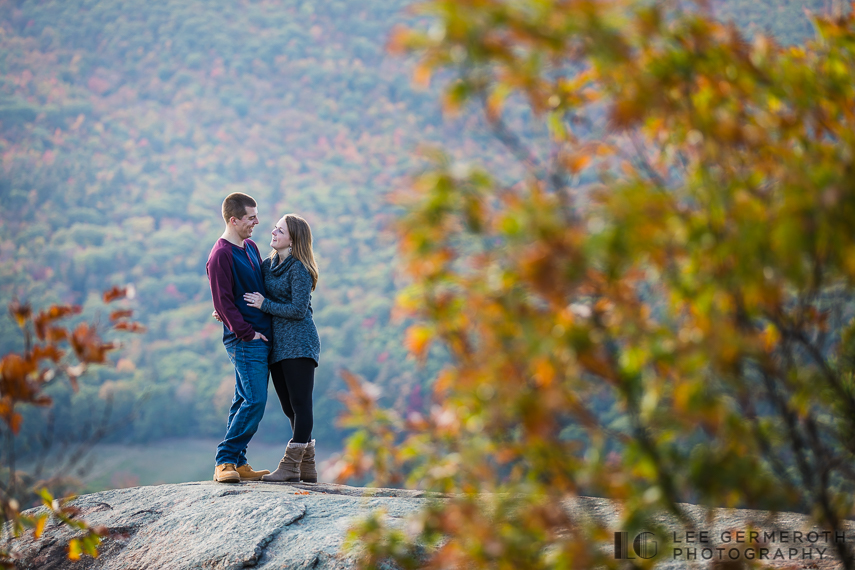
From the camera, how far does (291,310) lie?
4.26 meters

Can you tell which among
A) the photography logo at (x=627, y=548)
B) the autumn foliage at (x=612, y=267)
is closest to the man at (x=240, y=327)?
the autumn foliage at (x=612, y=267)

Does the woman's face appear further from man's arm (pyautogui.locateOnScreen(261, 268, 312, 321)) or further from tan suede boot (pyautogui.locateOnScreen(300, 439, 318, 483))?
tan suede boot (pyautogui.locateOnScreen(300, 439, 318, 483))

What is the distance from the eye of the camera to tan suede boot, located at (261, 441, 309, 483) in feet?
14.4

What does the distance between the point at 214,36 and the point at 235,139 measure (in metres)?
22.9

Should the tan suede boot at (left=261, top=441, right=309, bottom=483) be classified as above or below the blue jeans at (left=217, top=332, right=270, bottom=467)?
below

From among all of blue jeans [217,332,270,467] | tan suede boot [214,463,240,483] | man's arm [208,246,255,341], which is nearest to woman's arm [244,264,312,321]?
man's arm [208,246,255,341]

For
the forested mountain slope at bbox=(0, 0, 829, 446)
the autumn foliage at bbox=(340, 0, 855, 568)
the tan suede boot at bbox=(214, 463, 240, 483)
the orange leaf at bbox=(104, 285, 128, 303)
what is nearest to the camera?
the autumn foliage at bbox=(340, 0, 855, 568)

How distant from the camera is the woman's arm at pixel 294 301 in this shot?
4.24 m

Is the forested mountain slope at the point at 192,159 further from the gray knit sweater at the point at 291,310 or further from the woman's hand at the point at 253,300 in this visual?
the woman's hand at the point at 253,300

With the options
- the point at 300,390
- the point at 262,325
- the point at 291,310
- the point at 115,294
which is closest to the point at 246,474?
the point at 300,390

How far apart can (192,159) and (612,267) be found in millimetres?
90581

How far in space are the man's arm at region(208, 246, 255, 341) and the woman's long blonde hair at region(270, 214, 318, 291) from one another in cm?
44

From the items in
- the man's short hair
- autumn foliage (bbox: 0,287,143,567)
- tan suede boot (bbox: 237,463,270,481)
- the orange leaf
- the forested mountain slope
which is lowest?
tan suede boot (bbox: 237,463,270,481)

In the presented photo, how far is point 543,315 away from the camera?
49.9 inches
